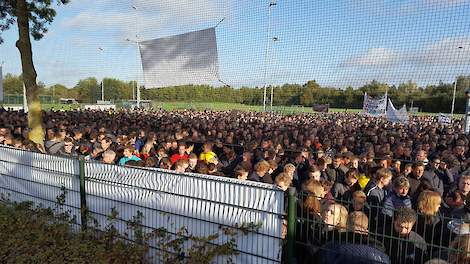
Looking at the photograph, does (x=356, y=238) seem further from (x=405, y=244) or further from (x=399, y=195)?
(x=399, y=195)

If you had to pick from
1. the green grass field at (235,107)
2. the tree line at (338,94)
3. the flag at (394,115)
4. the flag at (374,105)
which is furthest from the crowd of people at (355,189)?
the green grass field at (235,107)

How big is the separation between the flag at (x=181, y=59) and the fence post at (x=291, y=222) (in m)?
8.62

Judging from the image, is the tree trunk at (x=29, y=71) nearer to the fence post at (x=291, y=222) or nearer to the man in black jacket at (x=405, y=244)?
the fence post at (x=291, y=222)

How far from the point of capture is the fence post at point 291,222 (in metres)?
3.39

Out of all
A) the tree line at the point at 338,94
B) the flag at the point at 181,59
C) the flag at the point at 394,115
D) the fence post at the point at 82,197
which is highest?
the flag at the point at 181,59

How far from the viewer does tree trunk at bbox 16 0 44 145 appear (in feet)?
Answer: 35.3

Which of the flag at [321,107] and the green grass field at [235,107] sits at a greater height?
the flag at [321,107]

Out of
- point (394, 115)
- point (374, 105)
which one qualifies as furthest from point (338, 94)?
point (394, 115)

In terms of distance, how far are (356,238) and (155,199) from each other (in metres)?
2.07

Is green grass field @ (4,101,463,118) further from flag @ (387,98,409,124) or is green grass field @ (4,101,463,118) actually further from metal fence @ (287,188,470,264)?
metal fence @ (287,188,470,264)

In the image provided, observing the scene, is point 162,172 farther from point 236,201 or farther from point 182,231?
point 236,201

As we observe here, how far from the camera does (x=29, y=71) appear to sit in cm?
1085

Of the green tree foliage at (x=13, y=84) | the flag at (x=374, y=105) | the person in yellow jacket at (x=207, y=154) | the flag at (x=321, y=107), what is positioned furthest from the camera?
the green tree foliage at (x=13, y=84)

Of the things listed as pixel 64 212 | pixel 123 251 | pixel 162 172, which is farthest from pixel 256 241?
pixel 64 212
